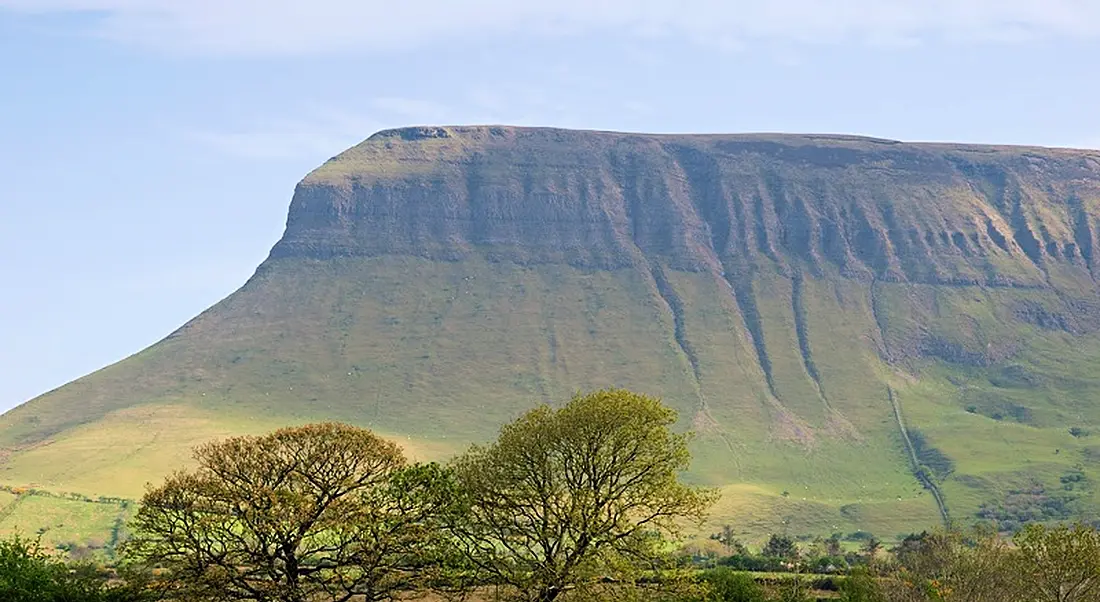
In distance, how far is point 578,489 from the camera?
74.9 meters

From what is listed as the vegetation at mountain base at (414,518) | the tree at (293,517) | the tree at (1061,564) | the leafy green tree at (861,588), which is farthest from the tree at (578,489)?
the leafy green tree at (861,588)

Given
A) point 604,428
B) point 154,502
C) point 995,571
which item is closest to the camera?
point 154,502

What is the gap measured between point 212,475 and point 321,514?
610cm

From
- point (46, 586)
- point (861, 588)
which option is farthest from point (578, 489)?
point (861, 588)

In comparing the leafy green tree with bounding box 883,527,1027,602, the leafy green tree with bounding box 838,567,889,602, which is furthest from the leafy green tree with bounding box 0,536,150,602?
the leafy green tree with bounding box 883,527,1027,602

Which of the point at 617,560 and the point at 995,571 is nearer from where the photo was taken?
the point at 617,560

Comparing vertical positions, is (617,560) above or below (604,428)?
below

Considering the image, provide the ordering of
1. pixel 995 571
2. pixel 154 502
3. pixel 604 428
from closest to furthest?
pixel 154 502
pixel 604 428
pixel 995 571

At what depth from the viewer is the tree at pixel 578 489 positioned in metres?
73.8

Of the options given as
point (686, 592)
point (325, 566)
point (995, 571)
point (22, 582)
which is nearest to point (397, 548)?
point (325, 566)

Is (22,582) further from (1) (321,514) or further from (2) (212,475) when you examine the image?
(1) (321,514)

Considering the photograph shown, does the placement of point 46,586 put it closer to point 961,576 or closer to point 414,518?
point 414,518

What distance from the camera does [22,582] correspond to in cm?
7456

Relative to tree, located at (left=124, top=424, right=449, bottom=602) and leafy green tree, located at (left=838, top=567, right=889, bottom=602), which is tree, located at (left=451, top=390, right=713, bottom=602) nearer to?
tree, located at (left=124, top=424, right=449, bottom=602)
